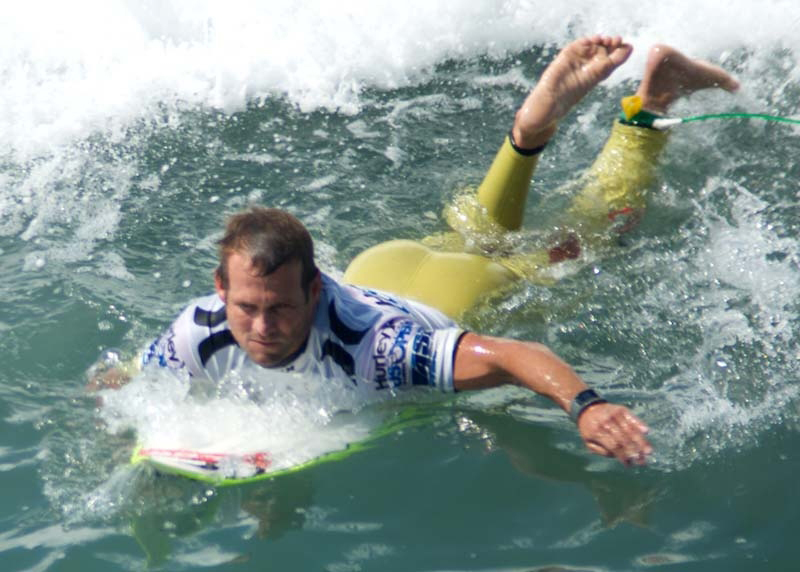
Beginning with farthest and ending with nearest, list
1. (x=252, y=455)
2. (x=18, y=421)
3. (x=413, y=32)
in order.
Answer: (x=413, y=32), (x=18, y=421), (x=252, y=455)

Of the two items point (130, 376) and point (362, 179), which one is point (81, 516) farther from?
point (362, 179)

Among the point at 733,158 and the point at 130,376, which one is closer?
the point at 130,376

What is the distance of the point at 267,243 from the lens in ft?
10.7

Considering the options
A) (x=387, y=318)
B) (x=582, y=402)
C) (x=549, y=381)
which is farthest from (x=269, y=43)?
(x=582, y=402)

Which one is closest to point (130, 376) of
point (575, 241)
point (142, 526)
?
point (142, 526)

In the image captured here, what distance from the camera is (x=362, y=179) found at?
5.57m

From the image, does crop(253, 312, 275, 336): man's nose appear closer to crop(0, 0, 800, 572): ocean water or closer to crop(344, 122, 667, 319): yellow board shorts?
crop(0, 0, 800, 572): ocean water

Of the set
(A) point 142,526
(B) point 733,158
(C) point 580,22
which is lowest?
(A) point 142,526

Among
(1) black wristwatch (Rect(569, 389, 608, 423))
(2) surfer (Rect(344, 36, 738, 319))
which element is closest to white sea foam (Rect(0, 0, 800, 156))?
(2) surfer (Rect(344, 36, 738, 319))

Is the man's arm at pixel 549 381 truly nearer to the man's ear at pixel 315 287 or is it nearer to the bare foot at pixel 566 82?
the man's ear at pixel 315 287

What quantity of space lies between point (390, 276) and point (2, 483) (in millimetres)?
1584

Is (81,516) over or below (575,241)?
below

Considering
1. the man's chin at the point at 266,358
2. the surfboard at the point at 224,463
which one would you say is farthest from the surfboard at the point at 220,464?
the man's chin at the point at 266,358

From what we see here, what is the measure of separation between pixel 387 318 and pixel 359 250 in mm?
1419
